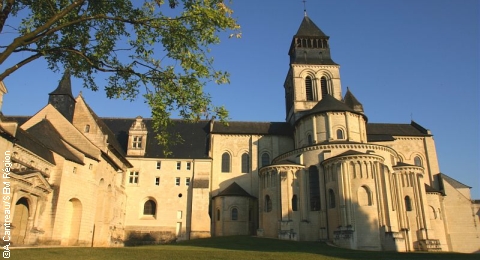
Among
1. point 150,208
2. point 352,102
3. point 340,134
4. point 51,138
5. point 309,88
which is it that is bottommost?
point 150,208

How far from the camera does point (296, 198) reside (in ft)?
122

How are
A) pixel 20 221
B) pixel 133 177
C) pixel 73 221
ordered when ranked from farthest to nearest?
pixel 133 177, pixel 73 221, pixel 20 221

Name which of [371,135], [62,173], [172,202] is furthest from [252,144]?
[62,173]

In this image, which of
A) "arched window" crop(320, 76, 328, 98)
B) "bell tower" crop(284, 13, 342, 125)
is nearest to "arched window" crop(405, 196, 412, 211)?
"bell tower" crop(284, 13, 342, 125)

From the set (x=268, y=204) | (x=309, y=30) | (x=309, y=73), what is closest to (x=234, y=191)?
(x=268, y=204)

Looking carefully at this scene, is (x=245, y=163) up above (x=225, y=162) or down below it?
below

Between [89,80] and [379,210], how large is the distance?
2850 cm

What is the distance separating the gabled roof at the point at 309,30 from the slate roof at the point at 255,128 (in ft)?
49.5

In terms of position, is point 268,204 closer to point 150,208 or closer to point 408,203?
point 408,203

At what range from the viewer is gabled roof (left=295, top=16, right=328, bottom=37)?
184 ft

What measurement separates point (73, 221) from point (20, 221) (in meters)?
4.94

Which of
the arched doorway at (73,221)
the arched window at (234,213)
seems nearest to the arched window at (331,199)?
the arched window at (234,213)

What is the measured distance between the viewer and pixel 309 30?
56688 millimetres

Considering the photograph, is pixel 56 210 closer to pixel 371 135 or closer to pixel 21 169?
pixel 21 169
